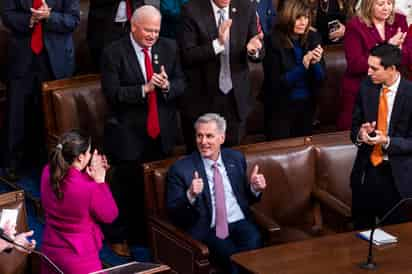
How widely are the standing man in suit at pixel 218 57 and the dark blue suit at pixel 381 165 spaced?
3.02 ft

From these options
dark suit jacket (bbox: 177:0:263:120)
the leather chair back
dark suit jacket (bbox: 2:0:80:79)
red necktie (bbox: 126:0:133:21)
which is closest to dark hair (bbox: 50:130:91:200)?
the leather chair back

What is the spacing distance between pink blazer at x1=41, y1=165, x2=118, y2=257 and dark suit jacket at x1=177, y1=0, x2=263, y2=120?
1402 millimetres

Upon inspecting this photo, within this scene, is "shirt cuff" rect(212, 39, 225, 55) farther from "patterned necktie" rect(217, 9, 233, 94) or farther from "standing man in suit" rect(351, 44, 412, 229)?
"standing man in suit" rect(351, 44, 412, 229)

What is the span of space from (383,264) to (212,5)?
2194mm

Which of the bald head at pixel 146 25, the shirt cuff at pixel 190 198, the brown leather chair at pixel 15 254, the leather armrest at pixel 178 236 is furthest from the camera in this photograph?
the bald head at pixel 146 25

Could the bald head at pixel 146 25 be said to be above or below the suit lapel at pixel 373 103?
above

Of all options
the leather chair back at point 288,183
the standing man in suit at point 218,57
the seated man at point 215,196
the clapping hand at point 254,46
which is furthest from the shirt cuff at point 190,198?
the clapping hand at point 254,46

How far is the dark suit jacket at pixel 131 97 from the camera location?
20.1 ft

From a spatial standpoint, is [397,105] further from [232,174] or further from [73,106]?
[73,106]

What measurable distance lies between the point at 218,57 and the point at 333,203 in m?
1.21

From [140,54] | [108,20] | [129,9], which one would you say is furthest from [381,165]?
[108,20]

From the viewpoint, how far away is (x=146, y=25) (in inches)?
238

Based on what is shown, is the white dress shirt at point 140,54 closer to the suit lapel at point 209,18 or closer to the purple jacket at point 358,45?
the suit lapel at point 209,18

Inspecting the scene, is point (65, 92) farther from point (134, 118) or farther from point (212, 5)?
point (212, 5)
